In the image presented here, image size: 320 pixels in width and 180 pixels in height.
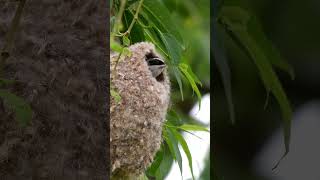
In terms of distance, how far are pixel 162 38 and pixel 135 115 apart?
0.39ft

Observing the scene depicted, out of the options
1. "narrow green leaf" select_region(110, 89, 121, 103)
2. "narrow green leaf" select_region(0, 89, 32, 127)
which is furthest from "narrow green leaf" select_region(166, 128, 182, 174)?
"narrow green leaf" select_region(0, 89, 32, 127)

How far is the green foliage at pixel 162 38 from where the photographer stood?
0.75m

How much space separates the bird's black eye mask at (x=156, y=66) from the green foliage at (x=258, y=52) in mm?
453

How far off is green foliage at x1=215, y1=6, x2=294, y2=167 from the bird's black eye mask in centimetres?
45

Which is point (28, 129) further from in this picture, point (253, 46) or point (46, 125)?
point (253, 46)

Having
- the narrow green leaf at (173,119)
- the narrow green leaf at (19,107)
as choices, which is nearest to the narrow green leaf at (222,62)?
the narrow green leaf at (19,107)

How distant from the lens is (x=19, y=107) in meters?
0.59

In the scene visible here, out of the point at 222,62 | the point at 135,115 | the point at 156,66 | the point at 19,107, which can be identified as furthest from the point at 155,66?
the point at 222,62

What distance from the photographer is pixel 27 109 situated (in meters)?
0.60

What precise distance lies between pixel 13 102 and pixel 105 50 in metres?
0.14

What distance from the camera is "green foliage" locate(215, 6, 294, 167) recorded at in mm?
362

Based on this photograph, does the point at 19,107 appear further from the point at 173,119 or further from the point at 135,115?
the point at 173,119

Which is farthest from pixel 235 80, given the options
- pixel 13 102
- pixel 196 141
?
pixel 196 141

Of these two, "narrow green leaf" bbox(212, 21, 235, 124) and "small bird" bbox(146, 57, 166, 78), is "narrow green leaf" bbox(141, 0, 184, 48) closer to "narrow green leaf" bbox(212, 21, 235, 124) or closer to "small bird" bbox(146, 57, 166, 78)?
"small bird" bbox(146, 57, 166, 78)
